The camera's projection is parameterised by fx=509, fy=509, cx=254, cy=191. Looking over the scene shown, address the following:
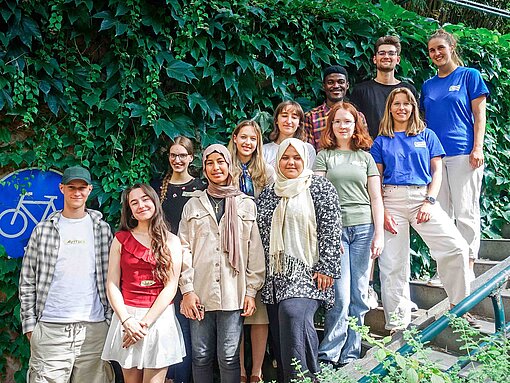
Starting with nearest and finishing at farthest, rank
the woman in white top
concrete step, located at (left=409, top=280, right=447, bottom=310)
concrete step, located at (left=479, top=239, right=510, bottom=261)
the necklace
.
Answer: the necklace → the woman in white top → concrete step, located at (left=409, top=280, right=447, bottom=310) → concrete step, located at (left=479, top=239, right=510, bottom=261)

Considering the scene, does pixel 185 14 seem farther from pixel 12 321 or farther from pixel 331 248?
pixel 12 321

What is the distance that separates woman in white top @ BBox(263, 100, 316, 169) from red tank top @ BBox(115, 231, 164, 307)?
121 cm

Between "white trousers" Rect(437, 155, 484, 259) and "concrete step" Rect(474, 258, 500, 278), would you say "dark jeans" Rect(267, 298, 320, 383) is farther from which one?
"concrete step" Rect(474, 258, 500, 278)

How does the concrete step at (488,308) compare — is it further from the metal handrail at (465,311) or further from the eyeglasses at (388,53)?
the eyeglasses at (388,53)

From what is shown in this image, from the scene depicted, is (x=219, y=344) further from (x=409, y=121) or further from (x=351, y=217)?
(x=409, y=121)

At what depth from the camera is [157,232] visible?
3184mm

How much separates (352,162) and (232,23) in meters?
1.63

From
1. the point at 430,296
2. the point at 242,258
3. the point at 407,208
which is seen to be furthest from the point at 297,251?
the point at 430,296

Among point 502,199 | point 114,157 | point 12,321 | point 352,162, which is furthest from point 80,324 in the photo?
point 502,199

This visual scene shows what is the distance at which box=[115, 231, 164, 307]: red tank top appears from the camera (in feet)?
10.2

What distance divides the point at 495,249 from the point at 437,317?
2014mm

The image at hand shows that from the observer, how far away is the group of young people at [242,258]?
10.1ft

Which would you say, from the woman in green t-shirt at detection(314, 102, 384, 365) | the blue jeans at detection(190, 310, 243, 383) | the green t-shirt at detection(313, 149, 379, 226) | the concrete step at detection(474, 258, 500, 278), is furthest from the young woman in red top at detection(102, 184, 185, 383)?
the concrete step at detection(474, 258, 500, 278)

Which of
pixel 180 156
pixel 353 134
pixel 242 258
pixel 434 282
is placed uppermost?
pixel 353 134
